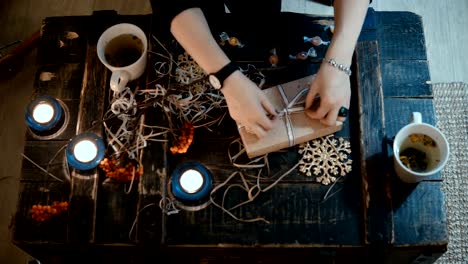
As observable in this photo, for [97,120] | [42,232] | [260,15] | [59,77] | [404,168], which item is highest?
[260,15]

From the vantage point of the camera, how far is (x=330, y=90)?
3.02ft

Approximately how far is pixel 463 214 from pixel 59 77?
1.22 metres

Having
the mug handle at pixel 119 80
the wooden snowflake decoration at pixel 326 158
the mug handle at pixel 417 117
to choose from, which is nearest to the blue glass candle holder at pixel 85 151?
the mug handle at pixel 119 80

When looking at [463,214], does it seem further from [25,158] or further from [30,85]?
[30,85]

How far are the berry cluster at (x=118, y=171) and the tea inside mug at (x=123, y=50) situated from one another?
0.77 ft

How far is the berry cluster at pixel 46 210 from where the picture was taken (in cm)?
102

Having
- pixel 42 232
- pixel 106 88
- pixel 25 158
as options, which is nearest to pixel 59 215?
pixel 42 232

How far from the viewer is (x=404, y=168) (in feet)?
3.07

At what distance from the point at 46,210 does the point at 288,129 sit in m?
0.56

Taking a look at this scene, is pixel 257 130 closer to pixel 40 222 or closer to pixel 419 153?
pixel 419 153

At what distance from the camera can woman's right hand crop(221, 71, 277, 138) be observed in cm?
92

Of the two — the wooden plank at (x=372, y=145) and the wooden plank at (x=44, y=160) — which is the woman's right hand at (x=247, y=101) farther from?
the wooden plank at (x=44, y=160)

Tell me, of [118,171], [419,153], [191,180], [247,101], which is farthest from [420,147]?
[118,171]

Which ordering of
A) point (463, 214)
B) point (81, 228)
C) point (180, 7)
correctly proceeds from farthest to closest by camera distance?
point (463, 214)
point (81, 228)
point (180, 7)
